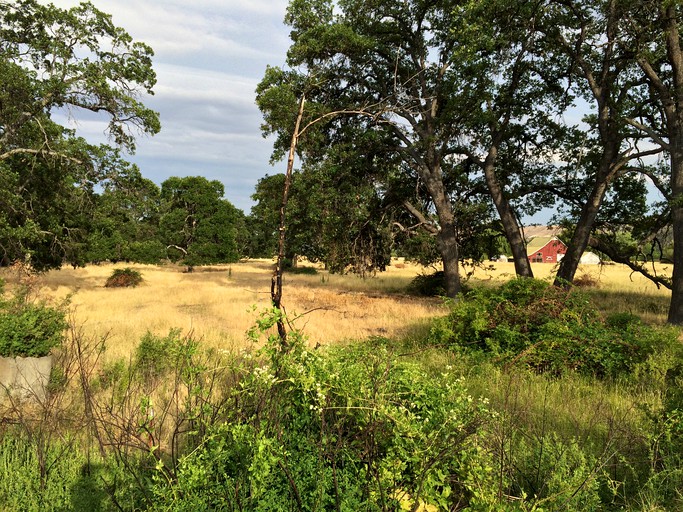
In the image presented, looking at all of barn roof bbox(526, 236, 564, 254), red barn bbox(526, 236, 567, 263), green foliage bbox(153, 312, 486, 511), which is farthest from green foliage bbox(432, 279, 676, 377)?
barn roof bbox(526, 236, 564, 254)

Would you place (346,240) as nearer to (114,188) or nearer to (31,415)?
(114,188)

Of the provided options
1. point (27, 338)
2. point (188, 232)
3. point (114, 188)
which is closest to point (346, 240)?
point (114, 188)

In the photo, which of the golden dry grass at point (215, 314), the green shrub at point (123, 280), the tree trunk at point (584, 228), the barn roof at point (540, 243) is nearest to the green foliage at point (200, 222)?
the green shrub at point (123, 280)

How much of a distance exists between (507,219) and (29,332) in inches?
646

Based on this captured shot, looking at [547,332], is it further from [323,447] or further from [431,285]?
[431,285]

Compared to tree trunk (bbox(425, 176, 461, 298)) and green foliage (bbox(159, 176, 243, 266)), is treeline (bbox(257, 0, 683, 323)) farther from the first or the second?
green foliage (bbox(159, 176, 243, 266))

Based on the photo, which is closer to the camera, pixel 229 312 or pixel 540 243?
pixel 229 312

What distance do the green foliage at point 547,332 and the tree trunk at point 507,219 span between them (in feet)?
23.7

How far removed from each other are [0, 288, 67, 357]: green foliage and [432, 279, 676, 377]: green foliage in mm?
7318

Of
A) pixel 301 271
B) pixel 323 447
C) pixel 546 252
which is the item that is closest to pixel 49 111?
pixel 323 447

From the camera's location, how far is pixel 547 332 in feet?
27.5

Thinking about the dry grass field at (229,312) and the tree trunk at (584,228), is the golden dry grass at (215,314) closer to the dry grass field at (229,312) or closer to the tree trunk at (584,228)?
the dry grass field at (229,312)

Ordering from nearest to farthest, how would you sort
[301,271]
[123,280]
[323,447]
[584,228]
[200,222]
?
[323,447] < [584,228] < [123,280] < [200,222] < [301,271]

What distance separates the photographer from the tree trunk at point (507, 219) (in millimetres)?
17234
